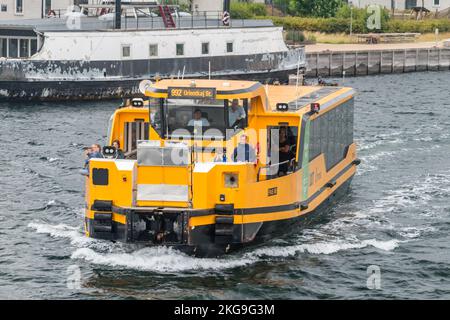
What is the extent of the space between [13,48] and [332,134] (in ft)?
122

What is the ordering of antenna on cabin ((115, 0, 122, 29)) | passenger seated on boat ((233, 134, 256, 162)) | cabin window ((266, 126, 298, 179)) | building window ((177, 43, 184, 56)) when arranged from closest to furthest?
passenger seated on boat ((233, 134, 256, 162)) → cabin window ((266, 126, 298, 179)) → antenna on cabin ((115, 0, 122, 29)) → building window ((177, 43, 184, 56))

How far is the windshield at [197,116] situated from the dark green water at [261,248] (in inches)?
133

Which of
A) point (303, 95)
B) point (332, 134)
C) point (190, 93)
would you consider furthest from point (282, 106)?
point (303, 95)

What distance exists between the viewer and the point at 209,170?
30.4m

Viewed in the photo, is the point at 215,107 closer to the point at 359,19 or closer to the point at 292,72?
the point at 292,72

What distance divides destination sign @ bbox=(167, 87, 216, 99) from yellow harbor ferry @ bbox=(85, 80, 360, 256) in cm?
3

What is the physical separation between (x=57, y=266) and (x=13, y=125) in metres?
28.0

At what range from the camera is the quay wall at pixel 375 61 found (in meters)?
85.2

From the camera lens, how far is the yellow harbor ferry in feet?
100

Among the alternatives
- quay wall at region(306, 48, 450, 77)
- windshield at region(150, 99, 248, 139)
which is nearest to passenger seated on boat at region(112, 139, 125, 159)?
windshield at region(150, 99, 248, 139)

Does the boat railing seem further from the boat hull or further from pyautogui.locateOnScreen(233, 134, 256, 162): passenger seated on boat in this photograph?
the boat hull

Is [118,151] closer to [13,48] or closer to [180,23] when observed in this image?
[13,48]

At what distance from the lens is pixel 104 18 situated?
245ft

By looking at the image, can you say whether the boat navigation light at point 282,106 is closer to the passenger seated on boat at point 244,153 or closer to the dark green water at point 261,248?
the passenger seated on boat at point 244,153
